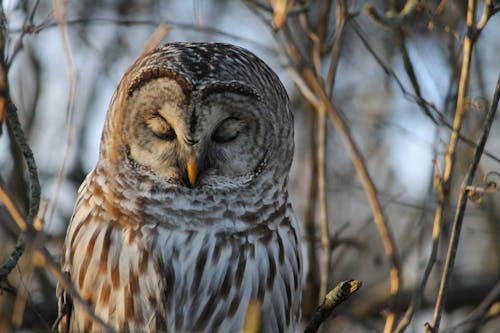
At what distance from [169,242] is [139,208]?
186 mm

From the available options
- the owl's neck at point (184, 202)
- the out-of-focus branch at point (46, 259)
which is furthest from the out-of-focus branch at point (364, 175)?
the out-of-focus branch at point (46, 259)

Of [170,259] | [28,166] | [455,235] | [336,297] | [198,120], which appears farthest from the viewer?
[170,259]

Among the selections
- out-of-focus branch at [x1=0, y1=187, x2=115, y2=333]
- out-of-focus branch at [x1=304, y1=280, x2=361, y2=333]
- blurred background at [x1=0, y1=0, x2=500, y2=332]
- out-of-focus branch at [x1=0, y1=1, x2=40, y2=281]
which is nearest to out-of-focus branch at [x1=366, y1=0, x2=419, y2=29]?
blurred background at [x1=0, y1=0, x2=500, y2=332]

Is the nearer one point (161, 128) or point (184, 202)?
point (161, 128)

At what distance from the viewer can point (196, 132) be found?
3320mm

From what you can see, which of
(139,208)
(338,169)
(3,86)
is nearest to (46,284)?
(139,208)

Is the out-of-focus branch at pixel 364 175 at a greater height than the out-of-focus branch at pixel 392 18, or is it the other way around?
the out-of-focus branch at pixel 392 18

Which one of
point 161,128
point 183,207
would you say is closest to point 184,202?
point 183,207

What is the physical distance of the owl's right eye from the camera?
337 cm

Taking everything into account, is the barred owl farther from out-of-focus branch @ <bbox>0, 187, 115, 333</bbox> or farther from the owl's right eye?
out-of-focus branch @ <bbox>0, 187, 115, 333</bbox>

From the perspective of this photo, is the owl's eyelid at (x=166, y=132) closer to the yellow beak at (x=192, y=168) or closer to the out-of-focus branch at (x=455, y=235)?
the yellow beak at (x=192, y=168)

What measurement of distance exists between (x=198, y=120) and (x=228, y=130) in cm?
22

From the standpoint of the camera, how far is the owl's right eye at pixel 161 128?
3.37 m

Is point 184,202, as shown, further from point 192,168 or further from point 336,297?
point 336,297
